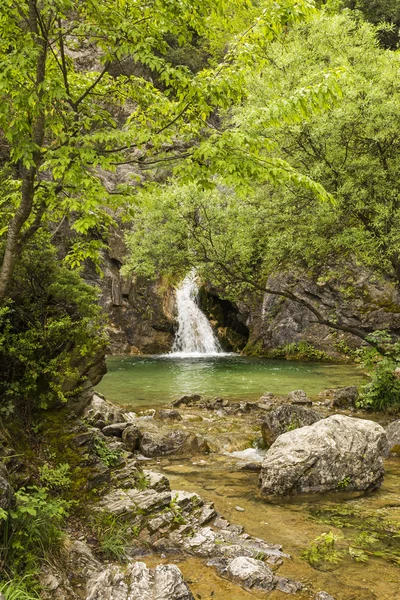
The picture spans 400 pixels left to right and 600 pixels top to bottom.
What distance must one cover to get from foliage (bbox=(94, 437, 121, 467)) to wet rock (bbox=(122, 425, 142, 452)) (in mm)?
3056

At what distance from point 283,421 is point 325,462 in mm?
3328

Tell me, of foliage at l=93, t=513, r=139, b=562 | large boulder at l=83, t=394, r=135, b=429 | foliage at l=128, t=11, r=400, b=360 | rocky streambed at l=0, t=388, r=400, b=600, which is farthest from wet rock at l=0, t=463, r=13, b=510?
foliage at l=128, t=11, r=400, b=360

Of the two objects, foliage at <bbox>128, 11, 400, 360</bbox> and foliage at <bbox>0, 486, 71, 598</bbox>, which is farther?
foliage at <bbox>128, 11, 400, 360</bbox>

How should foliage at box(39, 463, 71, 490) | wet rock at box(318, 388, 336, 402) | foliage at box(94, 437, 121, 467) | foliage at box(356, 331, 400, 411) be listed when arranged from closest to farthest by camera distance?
foliage at box(39, 463, 71, 490) < foliage at box(94, 437, 121, 467) < foliage at box(356, 331, 400, 411) < wet rock at box(318, 388, 336, 402)

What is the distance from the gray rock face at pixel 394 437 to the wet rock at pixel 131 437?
635cm

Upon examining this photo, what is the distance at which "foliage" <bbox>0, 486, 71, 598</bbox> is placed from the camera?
4.54m

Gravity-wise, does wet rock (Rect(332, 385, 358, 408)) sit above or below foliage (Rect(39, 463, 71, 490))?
below

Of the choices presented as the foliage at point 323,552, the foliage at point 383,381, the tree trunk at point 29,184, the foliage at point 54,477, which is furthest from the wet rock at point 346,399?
the tree trunk at point 29,184

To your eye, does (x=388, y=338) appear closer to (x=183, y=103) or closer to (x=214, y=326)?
(x=183, y=103)

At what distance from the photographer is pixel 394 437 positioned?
37.6 ft

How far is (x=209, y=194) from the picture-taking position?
17.7m

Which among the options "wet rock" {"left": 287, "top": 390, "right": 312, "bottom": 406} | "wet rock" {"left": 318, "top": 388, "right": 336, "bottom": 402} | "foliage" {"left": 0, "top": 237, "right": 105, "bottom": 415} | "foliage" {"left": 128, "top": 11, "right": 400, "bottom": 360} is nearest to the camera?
"foliage" {"left": 0, "top": 237, "right": 105, "bottom": 415}

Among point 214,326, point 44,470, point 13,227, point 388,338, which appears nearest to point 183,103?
point 13,227

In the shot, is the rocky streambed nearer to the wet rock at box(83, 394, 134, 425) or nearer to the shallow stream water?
the shallow stream water
